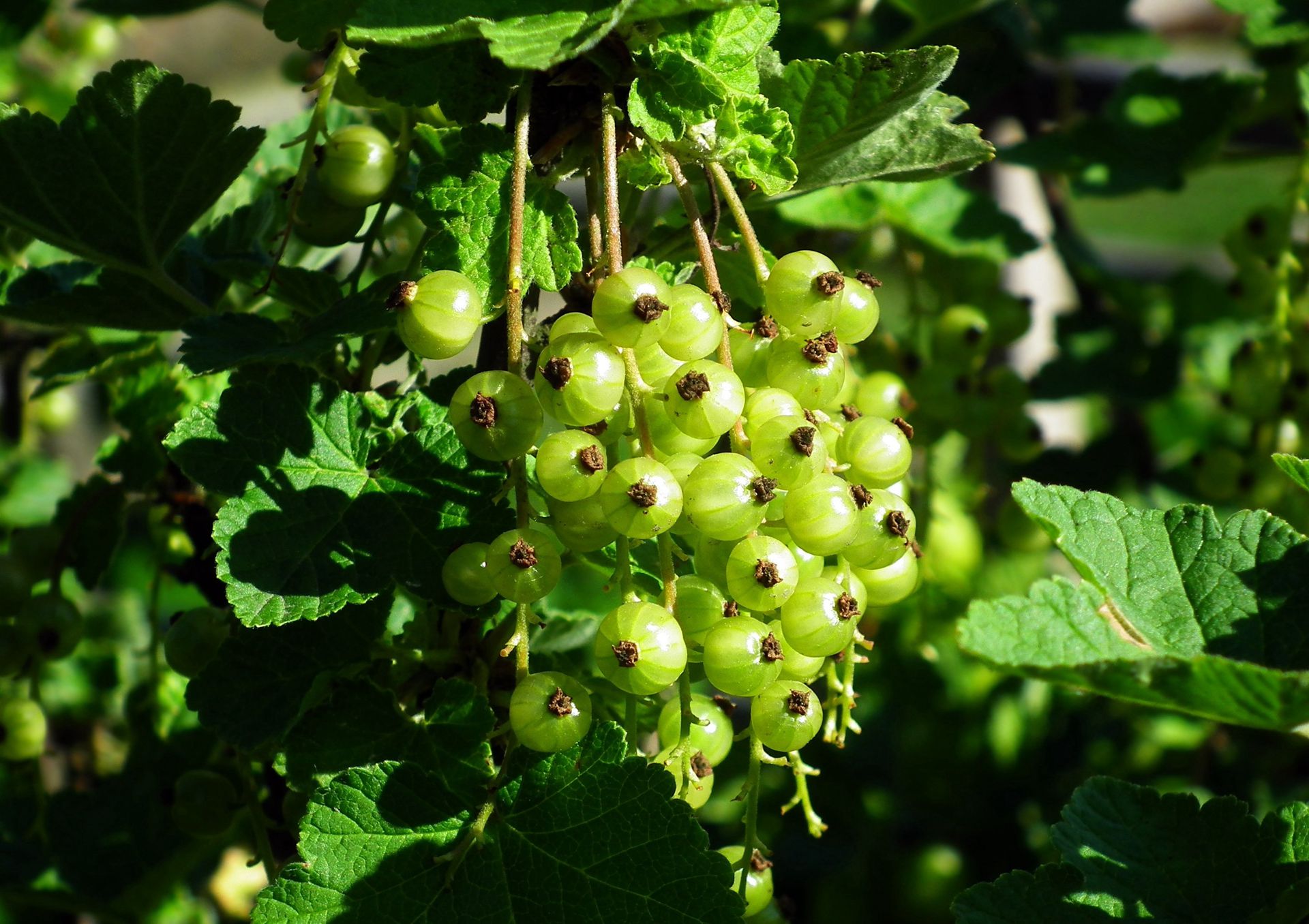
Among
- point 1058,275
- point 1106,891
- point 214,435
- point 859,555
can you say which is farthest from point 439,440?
point 1058,275

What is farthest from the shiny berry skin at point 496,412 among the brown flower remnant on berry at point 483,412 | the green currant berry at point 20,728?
the green currant berry at point 20,728

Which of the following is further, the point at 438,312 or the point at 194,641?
the point at 194,641

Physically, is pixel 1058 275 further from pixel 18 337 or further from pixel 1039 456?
pixel 18 337

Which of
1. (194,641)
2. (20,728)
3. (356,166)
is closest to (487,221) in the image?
(356,166)

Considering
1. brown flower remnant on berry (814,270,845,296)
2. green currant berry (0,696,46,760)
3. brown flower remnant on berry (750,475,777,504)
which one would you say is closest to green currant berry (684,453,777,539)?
brown flower remnant on berry (750,475,777,504)

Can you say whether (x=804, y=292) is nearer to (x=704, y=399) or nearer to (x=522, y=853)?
(x=704, y=399)

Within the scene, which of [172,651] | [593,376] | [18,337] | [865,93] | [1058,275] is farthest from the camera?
[1058,275]

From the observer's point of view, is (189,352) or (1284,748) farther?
(1284,748)
